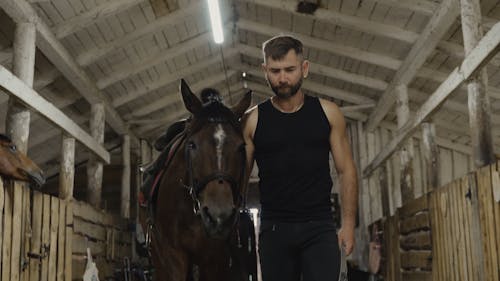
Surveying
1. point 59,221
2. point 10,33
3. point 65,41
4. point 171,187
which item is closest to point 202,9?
point 65,41

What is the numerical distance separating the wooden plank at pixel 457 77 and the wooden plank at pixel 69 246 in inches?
178

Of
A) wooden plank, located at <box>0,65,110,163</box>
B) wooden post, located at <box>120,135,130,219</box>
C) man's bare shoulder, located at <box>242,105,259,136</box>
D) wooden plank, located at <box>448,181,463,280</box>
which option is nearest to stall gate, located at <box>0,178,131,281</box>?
wooden plank, located at <box>0,65,110,163</box>

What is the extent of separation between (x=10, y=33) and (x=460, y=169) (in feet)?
28.2

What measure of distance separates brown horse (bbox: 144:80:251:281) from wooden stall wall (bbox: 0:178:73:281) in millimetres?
1403

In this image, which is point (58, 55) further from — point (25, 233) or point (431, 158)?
point (431, 158)

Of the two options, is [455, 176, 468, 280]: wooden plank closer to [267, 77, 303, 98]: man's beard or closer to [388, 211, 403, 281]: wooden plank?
[267, 77, 303, 98]: man's beard

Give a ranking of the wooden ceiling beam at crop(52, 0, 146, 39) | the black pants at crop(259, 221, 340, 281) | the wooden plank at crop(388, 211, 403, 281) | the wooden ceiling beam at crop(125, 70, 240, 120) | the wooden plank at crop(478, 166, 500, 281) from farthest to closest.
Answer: the wooden ceiling beam at crop(125, 70, 240, 120) < the wooden plank at crop(388, 211, 403, 281) < the wooden ceiling beam at crop(52, 0, 146, 39) < the wooden plank at crop(478, 166, 500, 281) < the black pants at crop(259, 221, 340, 281)

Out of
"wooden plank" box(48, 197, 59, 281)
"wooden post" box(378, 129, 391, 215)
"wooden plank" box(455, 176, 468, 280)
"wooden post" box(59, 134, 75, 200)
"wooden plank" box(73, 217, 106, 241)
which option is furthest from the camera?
"wooden post" box(378, 129, 391, 215)

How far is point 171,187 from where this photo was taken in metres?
5.05

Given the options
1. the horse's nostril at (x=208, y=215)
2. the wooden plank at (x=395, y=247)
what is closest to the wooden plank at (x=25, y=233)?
the horse's nostril at (x=208, y=215)

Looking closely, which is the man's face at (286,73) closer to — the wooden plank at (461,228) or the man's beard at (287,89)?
the man's beard at (287,89)

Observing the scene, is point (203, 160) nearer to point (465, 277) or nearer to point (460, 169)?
point (465, 277)

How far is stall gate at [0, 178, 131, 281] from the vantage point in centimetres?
573

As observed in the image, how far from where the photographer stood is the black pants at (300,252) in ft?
10.3
